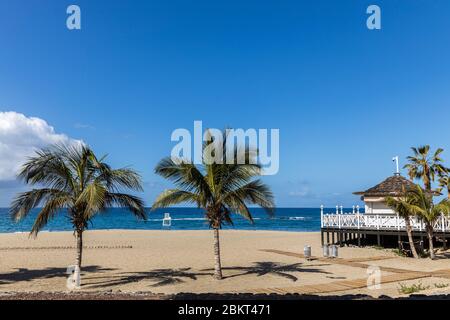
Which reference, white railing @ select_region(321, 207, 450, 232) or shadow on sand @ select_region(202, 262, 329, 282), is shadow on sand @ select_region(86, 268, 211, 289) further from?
white railing @ select_region(321, 207, 450, 232)

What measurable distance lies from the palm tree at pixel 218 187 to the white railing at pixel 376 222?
13.5 m

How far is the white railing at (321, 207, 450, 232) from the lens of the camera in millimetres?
22266

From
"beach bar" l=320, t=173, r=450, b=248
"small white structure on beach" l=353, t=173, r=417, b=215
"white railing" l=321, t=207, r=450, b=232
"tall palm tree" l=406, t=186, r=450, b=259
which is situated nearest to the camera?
"tall palm tree" l=406, t=186, r=450, b=259

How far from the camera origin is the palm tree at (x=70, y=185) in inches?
476

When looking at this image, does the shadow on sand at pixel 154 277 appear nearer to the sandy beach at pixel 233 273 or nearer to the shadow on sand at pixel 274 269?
the sandy beach at pixel 233 273

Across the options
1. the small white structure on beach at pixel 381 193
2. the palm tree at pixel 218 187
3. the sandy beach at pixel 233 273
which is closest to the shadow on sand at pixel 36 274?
the sandy beach at pixel 233 273

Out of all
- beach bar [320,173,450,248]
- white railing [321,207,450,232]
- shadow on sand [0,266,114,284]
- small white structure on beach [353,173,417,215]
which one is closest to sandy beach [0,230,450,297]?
shadow on sand [0,266,114,284]

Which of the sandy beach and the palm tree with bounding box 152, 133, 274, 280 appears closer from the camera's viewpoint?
the sandy beach

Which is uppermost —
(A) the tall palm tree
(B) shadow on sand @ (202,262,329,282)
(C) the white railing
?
(A) the tall palm tree

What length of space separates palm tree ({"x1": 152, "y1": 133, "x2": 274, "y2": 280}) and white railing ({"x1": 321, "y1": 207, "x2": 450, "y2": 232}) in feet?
44.2

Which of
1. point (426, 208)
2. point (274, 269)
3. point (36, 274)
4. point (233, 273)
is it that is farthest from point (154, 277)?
point (426, 208)
